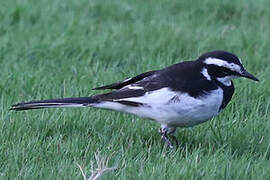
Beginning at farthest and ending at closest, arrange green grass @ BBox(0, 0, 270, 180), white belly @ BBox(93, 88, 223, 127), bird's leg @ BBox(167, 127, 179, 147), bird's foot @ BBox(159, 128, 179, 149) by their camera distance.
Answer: bird's leg @ BBox(167, 127, 179, 147) → bird's foot @ BBox(159, 128, 179, 149) → white belly @ BBox(93, 88, 223, 127) → green grass @ BBox(0, 0, 270, 180)

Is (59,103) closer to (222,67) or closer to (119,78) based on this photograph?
(222,67)

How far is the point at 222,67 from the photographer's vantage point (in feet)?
18.5

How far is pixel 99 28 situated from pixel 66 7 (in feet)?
3.22

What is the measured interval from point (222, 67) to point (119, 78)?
1.81 meters

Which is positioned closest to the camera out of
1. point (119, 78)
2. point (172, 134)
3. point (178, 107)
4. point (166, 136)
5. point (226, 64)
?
point (178, 107)

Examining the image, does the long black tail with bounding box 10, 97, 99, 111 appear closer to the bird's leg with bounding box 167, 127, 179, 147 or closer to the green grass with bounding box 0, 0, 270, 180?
the green grass with bounding box 0, 0, 270, 180

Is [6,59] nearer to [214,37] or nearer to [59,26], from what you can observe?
[59,26]

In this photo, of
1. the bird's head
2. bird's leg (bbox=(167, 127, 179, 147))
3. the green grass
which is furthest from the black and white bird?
the green grass

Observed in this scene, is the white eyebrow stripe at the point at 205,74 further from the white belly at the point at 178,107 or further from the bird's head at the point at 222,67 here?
the white belly at the point at 178,107

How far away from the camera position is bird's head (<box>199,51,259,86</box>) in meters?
5.62

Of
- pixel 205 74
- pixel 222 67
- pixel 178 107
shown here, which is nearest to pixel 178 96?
pixel 178 107

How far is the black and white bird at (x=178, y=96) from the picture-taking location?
5445 millimetres

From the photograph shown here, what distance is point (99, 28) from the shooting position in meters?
9.21

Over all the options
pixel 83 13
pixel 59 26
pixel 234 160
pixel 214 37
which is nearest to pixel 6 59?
pixel 59 26
